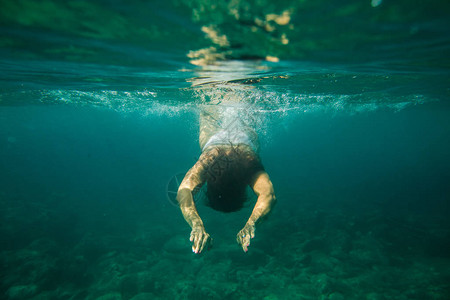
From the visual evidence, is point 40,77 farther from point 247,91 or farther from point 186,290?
point 186,290

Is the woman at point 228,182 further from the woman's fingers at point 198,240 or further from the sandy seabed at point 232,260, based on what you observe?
the sandy seabed at point 232,260

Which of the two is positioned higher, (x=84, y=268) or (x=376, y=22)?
(x=376, y=22)

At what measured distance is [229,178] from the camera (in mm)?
4770

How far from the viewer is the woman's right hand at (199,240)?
11.5 feet

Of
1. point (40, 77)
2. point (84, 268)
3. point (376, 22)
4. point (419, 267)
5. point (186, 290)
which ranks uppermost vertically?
point (376, 22)

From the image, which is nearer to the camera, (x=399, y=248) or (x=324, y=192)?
(x=399, y=248)

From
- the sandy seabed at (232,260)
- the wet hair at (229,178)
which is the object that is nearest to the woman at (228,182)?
the wet hair at (229,178)

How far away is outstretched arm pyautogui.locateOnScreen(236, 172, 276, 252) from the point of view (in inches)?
149

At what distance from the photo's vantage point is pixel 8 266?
10.0 meters

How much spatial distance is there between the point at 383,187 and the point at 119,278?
97.2ft

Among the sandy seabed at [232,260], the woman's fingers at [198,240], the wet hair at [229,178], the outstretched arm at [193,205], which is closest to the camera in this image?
the woman's fingers at [198,240]

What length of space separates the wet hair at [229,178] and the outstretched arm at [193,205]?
264 millimetres

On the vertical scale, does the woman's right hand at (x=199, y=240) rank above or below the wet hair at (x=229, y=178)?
below

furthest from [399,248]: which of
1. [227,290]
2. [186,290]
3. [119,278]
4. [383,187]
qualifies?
[383,187]
